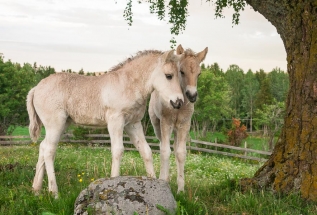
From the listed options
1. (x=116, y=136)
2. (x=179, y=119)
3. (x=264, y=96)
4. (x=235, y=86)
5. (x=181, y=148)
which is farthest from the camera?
(x=235, y=86)

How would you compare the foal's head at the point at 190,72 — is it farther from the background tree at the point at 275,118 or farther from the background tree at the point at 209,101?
the background tree at the point at 209,101

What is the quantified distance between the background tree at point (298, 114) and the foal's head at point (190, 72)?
195 cm

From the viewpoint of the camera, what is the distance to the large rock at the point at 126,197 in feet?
18.2

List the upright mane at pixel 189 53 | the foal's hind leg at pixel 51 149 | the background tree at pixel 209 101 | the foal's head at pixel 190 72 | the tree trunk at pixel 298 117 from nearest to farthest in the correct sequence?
the foal's head at pixel 190 72
the upright mane at pixel 189 53
the tree trunk at pixel 298 117
the foal's hind leg at pixel 51 149
the background tree at pixel 209 101

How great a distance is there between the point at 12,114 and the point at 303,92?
42519 millimetres

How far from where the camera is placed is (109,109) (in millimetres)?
6941

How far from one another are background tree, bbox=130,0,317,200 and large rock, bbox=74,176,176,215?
262cm

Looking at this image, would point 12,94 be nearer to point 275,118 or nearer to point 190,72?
point 275,118

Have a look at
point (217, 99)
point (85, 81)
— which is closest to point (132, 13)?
point (85, 81)

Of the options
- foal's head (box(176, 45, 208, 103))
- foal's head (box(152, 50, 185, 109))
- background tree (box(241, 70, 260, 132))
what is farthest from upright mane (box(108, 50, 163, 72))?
background tree (box(241, 70, 260, 132))

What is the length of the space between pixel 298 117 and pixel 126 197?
356 cm

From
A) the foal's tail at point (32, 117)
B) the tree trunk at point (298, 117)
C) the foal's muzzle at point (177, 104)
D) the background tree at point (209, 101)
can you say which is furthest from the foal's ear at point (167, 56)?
the background tree at point (209, 101)

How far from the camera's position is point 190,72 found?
6.68 m

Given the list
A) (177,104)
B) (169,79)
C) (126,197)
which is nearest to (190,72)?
(169,79)
